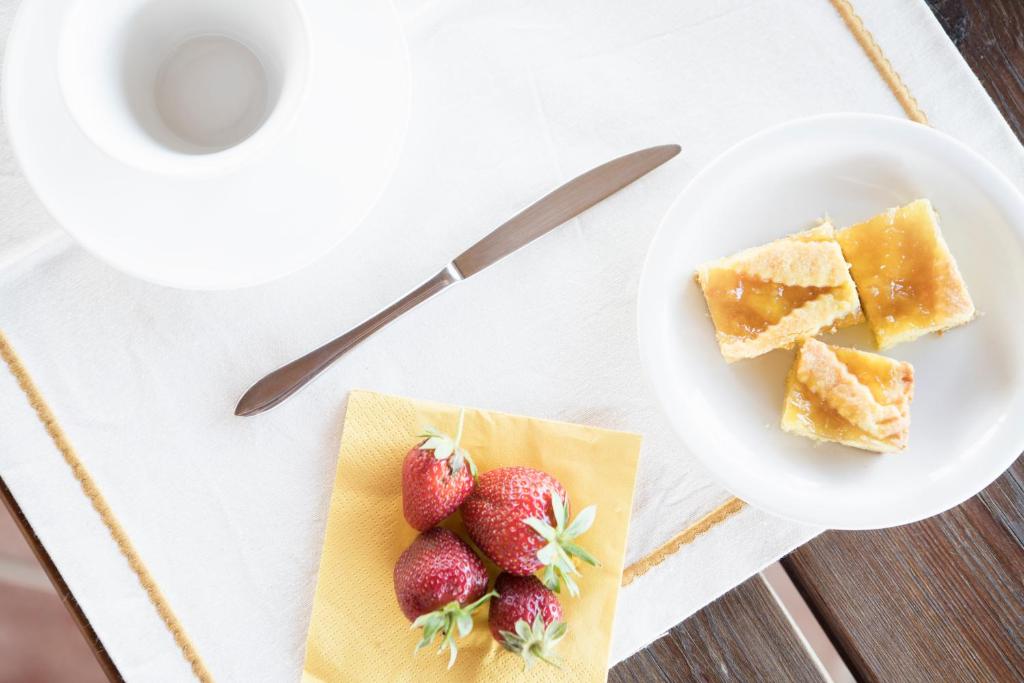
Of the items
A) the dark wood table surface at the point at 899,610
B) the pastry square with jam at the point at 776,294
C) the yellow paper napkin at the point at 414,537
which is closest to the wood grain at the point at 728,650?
the dark wood table surface at the point at 899,610

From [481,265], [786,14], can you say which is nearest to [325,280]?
[481,265]

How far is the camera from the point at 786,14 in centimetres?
101

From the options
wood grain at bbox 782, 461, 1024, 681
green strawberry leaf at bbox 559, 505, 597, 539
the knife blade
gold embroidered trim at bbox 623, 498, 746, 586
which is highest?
the knife blade

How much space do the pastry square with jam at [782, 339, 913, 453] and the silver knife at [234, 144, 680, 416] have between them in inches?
11.2

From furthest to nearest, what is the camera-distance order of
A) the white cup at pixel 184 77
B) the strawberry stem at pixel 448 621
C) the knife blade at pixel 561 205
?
the knife blade at pixel 561 205 < the strawberry stem at pixel 448 621 < the white cup at pixel 184 77

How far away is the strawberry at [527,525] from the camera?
0.88 meters

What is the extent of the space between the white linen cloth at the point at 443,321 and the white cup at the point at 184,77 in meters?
0.21

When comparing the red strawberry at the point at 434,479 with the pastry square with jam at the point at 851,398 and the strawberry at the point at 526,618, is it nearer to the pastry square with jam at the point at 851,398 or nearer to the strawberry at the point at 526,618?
the strawberry at the point at 526,618

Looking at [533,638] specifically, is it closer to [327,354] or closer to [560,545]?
[560,545]

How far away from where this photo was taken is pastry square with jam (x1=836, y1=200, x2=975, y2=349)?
90 centimetres

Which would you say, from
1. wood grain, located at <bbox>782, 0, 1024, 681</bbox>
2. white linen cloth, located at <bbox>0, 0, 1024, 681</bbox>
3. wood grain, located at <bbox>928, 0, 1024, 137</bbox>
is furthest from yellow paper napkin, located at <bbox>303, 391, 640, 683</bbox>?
wood grain, located at <bbox>928, 0, 1024, 137</bbox>

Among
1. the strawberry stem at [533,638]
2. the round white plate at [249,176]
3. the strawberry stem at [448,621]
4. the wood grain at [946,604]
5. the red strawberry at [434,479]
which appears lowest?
the wood grain at [946,604]

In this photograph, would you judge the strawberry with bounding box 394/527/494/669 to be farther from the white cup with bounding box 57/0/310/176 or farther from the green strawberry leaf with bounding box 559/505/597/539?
the white cup with bounding box 57/0/310/176

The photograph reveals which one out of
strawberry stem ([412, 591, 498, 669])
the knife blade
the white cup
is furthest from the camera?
the knife blade
